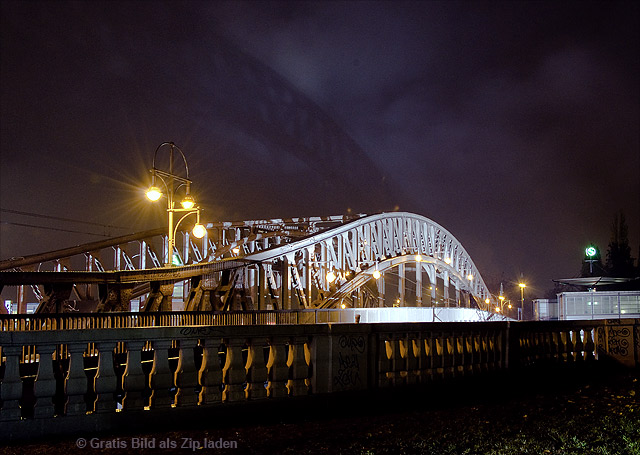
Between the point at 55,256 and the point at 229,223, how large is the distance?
21156 mm

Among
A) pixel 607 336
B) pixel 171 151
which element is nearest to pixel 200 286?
pixel 171 151

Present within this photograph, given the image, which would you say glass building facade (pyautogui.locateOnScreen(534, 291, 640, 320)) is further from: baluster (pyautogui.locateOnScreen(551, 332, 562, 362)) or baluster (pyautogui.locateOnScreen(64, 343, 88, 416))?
baluster (pyautogui.locateOnScreen(64, 343, 88, 416))

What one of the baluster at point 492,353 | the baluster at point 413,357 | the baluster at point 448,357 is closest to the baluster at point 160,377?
the baluster at point 413,357

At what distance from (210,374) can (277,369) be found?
91 centimetres

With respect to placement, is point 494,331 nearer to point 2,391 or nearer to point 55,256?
point 2,391

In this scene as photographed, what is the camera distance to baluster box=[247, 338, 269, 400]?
7.34m

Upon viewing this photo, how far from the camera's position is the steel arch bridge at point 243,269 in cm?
2408

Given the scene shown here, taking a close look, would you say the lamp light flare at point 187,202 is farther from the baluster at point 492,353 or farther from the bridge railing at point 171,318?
the baluster at point 492,353

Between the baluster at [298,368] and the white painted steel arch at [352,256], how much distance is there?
98.0 feet

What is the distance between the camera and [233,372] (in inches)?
282

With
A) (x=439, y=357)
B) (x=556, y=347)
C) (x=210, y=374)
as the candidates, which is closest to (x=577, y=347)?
(x=556, y=347)

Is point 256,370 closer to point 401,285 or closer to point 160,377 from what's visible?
point 160,377

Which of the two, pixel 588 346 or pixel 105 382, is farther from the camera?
pixel 588 346

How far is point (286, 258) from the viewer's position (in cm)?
4772
